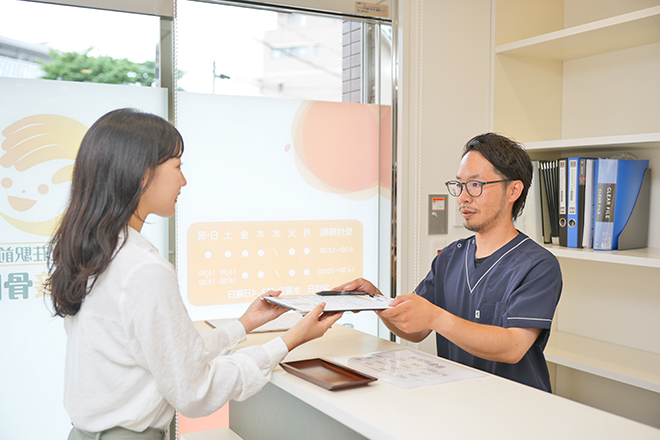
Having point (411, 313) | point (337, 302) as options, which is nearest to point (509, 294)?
point (411, 313)

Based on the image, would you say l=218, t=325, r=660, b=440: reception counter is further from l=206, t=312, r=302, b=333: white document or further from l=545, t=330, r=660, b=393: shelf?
l=545, t=330, r=660, b=393: shelf

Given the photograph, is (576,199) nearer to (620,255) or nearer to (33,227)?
(620,255)

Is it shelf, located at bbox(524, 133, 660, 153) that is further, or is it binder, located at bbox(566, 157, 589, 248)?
binder, located at bbox(566, 157, 589, 248)

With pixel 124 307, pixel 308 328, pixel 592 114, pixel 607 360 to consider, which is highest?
pixel 592 114

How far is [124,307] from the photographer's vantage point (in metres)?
1.11

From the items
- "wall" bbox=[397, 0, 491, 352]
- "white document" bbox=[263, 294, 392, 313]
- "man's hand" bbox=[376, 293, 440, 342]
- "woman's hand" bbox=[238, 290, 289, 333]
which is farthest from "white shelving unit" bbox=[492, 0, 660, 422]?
"woman's hand" bbox=[238, 290, 289, 333]

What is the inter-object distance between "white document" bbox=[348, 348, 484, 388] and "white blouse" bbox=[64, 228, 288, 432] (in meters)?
0.37

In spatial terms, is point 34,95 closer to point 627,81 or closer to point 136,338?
point 136,338

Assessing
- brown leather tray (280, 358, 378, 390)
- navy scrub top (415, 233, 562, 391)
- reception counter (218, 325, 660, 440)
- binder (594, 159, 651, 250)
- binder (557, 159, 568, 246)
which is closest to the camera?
reception counter (218, 325, 660, 440)

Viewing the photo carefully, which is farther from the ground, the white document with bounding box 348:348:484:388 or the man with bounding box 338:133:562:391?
the man with bounding box 338:133:562:391

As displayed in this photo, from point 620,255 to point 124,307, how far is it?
Answer: 6.43 ft

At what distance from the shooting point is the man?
1545mm

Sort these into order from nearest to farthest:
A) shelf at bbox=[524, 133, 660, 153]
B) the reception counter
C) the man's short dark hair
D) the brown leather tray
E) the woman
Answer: the reception counter < the woman < the brown leather tray < the man's short dark hair < shelf at bbox=[524, 133, 660, 153]

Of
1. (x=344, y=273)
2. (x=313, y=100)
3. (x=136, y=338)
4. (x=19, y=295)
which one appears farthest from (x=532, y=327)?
(x=19, y=295)
